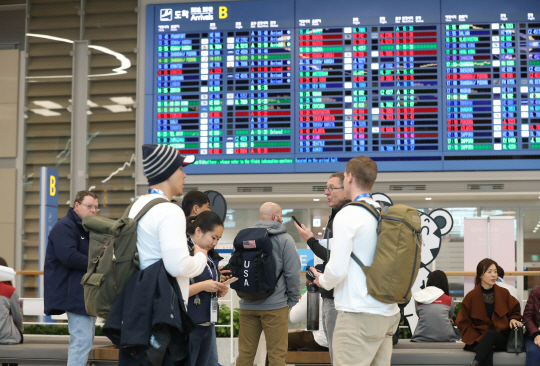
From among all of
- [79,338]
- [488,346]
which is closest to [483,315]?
[488,346]

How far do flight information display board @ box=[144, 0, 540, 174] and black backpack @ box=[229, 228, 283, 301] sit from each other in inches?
145

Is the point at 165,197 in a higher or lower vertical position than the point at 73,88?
lower

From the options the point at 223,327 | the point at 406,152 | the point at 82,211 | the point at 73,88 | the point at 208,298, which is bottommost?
the point at 223,327

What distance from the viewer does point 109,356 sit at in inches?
215

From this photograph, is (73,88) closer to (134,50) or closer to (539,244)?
(134,50)

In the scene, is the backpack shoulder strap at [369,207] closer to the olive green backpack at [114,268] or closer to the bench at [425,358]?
the olive green backpack at [114,268]

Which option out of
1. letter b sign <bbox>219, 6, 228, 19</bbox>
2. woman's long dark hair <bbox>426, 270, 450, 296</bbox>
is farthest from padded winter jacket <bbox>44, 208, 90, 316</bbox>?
letter b sign <bbox>219, 6, 228, 19</bbox>

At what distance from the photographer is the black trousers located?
5.38 meters

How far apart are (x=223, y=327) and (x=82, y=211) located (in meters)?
2.79

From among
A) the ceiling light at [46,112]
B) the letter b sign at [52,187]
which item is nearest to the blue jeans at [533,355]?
the letter b sign at [52,187]

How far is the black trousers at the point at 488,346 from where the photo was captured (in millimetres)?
5375

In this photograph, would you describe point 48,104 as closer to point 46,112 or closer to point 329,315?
point 46,112

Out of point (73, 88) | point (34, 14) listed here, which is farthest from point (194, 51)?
point (34, 14)

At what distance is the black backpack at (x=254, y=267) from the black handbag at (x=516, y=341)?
2.28 metres
